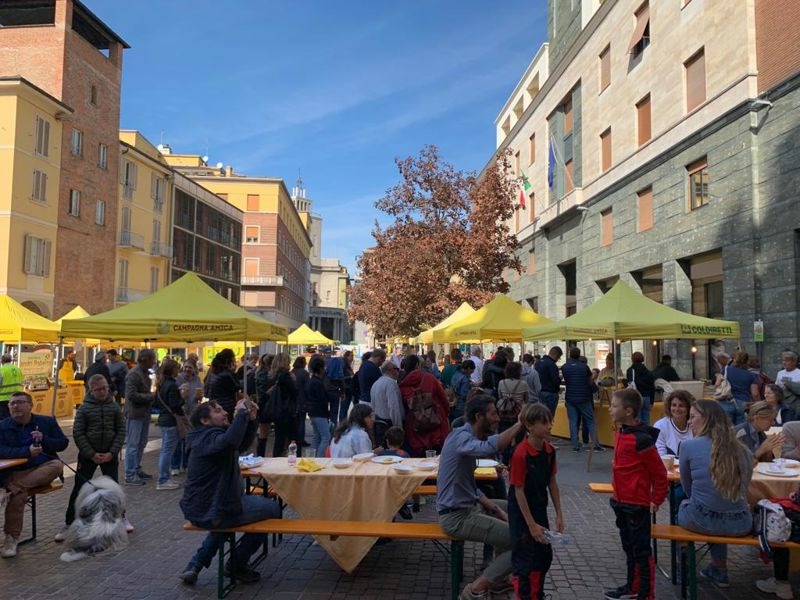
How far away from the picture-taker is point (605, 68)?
23.3 meters

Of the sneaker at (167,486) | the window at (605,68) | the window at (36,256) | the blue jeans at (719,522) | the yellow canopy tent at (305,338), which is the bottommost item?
the sneaker at (167,486)

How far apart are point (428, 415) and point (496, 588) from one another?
9.51 feet

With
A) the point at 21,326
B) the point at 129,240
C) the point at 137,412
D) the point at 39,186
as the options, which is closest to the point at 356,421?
the point at 137,412

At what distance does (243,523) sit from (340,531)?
0.80 m

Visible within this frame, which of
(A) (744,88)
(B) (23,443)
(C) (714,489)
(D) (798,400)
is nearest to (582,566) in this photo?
(C) (714,489)

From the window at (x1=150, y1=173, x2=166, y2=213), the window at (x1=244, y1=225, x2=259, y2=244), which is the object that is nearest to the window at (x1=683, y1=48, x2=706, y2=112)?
the window at (x1=150, y1=173, x2=166, y2=213)

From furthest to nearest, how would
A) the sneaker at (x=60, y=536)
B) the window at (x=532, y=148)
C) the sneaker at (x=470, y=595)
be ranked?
the window at (x=532, y=148)
the sneaker at (x=60, y=536)
the sneaker at (x=470, y=595)

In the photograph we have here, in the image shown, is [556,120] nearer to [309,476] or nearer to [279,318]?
[309,476]

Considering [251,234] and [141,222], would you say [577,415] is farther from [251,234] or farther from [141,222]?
[251,234]

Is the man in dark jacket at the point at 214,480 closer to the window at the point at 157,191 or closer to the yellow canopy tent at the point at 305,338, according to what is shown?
the yellow canopy tent at the point at 305,338

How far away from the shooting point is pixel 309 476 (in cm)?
543

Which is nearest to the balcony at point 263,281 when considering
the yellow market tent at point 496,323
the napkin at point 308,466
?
the yellow market tent at point 496,323

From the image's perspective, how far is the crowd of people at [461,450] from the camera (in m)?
4.32

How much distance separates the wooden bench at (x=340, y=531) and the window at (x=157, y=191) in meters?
41.1
